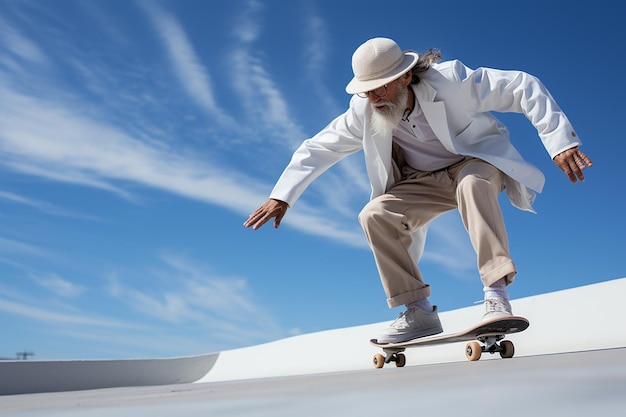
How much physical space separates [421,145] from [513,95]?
1.56 ft

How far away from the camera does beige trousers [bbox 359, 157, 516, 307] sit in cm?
269

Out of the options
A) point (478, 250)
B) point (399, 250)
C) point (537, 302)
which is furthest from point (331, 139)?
point (537, 302)

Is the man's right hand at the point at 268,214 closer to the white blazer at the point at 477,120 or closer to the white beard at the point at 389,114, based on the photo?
the white blazer at the point at 477,120

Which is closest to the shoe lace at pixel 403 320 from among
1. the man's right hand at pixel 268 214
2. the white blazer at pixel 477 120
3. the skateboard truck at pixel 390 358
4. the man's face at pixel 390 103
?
the skateboard truck at pixel 390 358

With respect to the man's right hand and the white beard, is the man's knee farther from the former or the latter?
the man's right hand

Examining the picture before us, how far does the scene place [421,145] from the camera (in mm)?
2936

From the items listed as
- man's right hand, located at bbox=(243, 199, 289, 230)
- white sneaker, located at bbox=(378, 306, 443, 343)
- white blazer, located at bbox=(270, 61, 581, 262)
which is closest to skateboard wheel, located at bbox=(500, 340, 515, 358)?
white sneaker, located at bbox=(378, 306, 443, 343)

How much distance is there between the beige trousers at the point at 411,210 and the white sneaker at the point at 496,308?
309mm

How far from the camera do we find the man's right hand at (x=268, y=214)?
291cm

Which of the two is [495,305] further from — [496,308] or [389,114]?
[389,114]

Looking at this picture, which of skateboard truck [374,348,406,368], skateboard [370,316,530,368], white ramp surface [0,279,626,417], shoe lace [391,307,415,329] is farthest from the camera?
skateboard truck [374,348,406,368]

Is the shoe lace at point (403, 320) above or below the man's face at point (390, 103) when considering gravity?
below

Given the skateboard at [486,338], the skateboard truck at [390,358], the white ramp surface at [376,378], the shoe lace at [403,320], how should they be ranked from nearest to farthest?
the white ramp surface at [376,378], the skateboard at [486,338], the shoe lace at [403,320], the skateboard truck at [390,358]

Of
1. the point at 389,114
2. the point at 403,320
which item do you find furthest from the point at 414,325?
the point at 389,114
